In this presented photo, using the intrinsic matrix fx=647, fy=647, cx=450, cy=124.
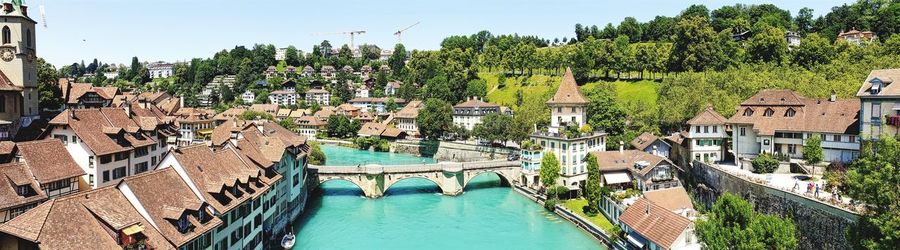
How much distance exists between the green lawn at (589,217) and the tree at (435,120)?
1873 inches

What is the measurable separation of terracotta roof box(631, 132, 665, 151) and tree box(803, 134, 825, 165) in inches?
729

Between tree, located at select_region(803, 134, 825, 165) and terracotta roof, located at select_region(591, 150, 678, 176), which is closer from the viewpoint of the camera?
tree, located at select_region(803, 134, 825, 165)

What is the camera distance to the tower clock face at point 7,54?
39406 millimetres

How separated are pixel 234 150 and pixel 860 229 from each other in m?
31.8

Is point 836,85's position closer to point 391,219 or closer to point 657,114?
point 657,114

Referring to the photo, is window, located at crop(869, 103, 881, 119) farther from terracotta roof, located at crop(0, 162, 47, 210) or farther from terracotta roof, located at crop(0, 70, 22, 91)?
terracotta roof, located at crop(0, 70, 22, 91)

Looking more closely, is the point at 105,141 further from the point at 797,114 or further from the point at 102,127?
the point at 797,114

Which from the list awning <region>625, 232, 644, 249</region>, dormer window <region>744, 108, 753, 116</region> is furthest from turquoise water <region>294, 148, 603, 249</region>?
dormer window <region>744, 108, 753, 116</region>

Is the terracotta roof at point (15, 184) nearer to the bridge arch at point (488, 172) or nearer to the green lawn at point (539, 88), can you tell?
the bridge arch at point (488, 172)

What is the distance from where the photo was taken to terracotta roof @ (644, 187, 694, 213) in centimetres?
4316

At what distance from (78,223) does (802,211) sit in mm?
33569

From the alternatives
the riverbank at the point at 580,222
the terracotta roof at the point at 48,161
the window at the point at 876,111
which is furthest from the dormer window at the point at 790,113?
the terracotta roof at the point at 48,161

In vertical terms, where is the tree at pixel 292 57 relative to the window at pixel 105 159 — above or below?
above

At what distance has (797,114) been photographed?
155 feet
